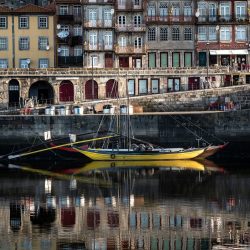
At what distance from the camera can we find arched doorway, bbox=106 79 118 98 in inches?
3752

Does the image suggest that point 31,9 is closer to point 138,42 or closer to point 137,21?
point 137,21

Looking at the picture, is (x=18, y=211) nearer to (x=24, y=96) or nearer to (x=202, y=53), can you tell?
(x=24, y=96)

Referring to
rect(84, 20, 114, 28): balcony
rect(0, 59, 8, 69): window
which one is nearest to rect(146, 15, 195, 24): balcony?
rect(84, 20, 114, 28): balcony

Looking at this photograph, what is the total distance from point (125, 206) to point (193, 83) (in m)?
39.5

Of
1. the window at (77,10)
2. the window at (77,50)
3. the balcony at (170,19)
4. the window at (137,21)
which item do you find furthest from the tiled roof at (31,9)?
the balcony at (170,19)

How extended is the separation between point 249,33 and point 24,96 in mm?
23812

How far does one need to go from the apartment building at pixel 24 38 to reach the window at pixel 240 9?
18457mm

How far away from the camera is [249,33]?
101312 millimetres

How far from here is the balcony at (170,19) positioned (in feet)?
331

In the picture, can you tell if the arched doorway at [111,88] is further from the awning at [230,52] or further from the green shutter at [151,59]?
the awning at [230,52]

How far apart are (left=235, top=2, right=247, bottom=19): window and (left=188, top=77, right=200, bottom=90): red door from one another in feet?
30.9

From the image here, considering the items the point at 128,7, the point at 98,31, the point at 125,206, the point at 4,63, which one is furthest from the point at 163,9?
the point at 125,206

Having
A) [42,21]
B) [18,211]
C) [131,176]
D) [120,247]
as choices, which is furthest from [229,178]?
[42,21]

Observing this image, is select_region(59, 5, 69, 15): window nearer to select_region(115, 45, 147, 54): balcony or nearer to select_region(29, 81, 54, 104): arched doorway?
select_region(115, 45, 147, 54): balcony
